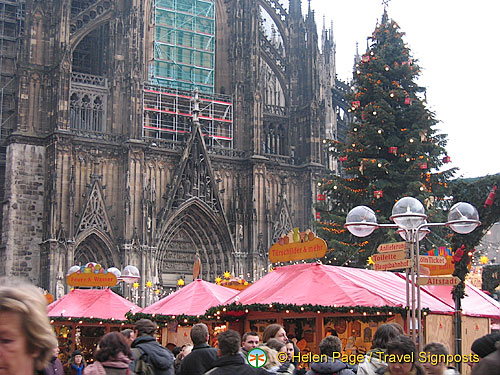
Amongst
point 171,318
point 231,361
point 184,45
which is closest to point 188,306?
point 171,318

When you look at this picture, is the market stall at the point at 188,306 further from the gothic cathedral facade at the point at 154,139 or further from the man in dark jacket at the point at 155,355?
the gothic cathedral facade at the point at 154,139

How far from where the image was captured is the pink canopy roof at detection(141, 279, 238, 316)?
56.5ft

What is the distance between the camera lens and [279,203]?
4047cm

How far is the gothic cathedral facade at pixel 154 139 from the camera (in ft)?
114

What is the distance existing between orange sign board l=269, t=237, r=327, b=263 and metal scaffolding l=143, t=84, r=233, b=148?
23.4 m

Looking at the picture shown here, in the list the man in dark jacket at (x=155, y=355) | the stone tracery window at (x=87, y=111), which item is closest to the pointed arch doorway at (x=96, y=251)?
the stone tracery window at (x=87, y=111)

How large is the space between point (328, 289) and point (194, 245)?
84.8 feet

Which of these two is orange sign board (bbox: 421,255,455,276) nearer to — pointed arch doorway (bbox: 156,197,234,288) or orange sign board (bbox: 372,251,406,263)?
orange sign board (bbox: 372,251,406,263)

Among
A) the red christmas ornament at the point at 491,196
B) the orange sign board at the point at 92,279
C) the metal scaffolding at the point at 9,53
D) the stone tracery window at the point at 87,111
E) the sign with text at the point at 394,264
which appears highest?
the metal scaffolding at the point at 9,53

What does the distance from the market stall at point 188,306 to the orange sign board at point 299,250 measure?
2334 mm

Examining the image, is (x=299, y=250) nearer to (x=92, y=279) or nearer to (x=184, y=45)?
(x=92, y=279)

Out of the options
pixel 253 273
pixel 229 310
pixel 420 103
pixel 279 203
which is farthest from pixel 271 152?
pixel 229 310

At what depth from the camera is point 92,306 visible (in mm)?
21688

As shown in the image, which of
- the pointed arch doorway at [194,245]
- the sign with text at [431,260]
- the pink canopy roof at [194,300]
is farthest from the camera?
the pointed arch doorway at [194,245]
